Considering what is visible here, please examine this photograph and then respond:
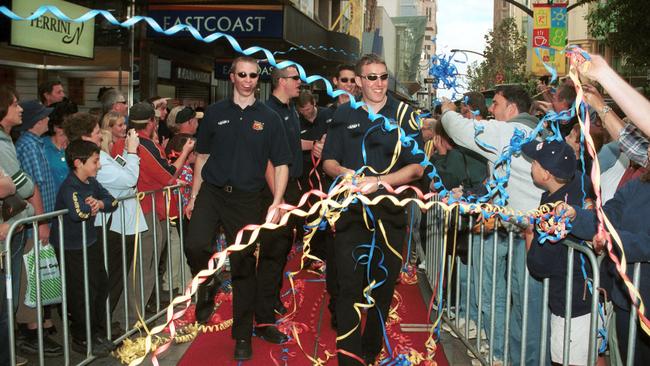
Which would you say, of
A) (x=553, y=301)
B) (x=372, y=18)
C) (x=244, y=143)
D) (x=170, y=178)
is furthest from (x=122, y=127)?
(x=372, y=18)

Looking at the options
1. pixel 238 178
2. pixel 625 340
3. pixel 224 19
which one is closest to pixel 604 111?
pixel 625 340

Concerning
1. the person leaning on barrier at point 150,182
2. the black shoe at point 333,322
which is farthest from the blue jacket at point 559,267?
the person leaning on barrier at point 150,182

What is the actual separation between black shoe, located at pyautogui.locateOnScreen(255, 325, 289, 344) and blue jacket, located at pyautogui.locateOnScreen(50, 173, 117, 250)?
162 cm

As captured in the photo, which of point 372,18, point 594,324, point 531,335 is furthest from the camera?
point 372,18

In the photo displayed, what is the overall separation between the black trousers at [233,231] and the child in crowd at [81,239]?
0.70m

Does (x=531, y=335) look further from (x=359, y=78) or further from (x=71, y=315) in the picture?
(x=71, y=315)

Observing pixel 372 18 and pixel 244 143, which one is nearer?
pixel 244 143

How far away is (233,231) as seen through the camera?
226 inches

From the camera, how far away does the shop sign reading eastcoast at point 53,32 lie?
9938 mm

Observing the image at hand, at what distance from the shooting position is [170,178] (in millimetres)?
6961

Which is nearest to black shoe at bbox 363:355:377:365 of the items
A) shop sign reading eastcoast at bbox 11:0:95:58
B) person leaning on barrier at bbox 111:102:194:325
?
person leaning on barrier at bbox 111:102:194:325

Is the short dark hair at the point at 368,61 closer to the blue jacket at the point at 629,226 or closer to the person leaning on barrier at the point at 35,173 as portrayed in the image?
the blue jacket at the point at 629,226

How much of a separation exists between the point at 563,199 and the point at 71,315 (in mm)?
3756

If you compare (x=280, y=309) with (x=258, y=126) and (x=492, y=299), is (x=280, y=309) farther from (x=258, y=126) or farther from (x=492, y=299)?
(x=492, y=299)
